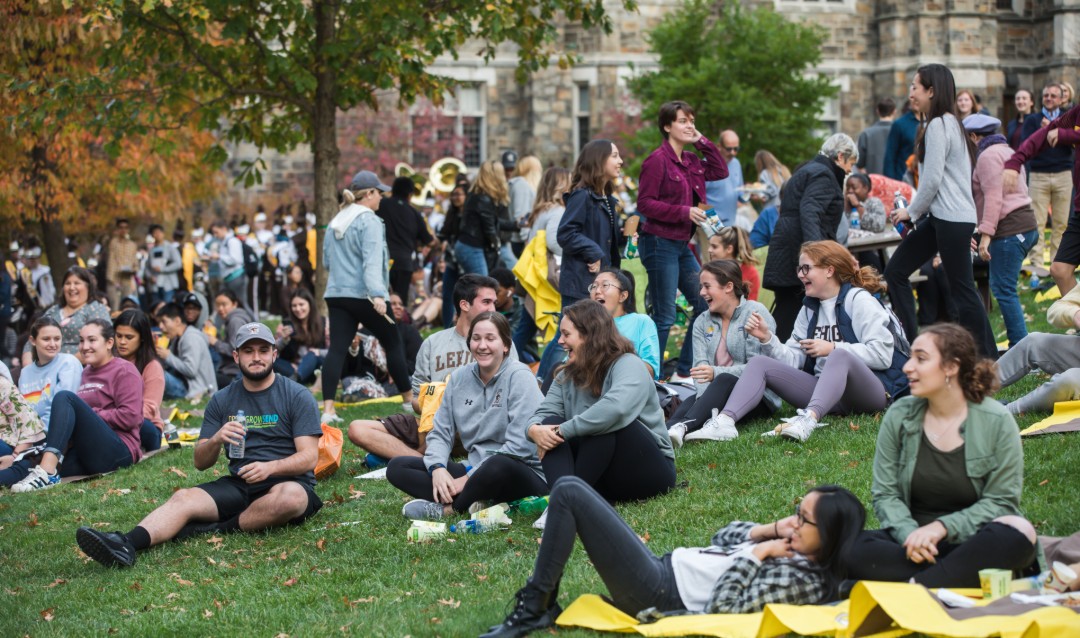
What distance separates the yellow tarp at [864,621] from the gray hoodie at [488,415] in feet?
7.48

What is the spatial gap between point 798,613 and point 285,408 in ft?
12.5

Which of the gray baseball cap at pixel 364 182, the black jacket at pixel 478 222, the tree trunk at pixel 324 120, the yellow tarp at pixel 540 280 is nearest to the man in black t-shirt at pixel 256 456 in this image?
the gray baseball cap at pixel 364 182

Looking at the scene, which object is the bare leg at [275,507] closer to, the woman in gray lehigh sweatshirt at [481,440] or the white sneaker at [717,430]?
the woman in gray lehigh sweatshirt at [481,440]

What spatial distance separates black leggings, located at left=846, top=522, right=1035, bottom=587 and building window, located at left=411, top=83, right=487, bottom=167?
25.9m

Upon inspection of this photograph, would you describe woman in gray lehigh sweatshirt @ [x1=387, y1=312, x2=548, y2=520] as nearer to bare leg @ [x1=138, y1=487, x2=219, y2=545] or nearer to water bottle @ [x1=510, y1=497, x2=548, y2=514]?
water bottle @ [x1=510, y1=497, x2=548, y2=514]

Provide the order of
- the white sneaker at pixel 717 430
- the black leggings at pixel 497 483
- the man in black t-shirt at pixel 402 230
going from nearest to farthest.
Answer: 1. the black leggings at pixel 497 483
2. the white sneaker at pixel 717 430
3. the man in black t-shirt at pixel 402 230

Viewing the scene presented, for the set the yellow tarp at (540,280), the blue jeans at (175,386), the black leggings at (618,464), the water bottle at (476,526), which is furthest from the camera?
the blue jeans at (175,386)

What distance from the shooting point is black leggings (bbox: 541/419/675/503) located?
7289 mm

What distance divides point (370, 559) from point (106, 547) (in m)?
1.49

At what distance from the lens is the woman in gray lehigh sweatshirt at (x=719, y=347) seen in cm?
933

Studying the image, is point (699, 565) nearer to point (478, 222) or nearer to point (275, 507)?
point (275, 507)

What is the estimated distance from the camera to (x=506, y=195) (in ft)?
47.4

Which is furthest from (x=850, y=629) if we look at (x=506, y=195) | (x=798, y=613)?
(x=506, y=195)

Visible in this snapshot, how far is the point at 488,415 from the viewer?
7996 mm
